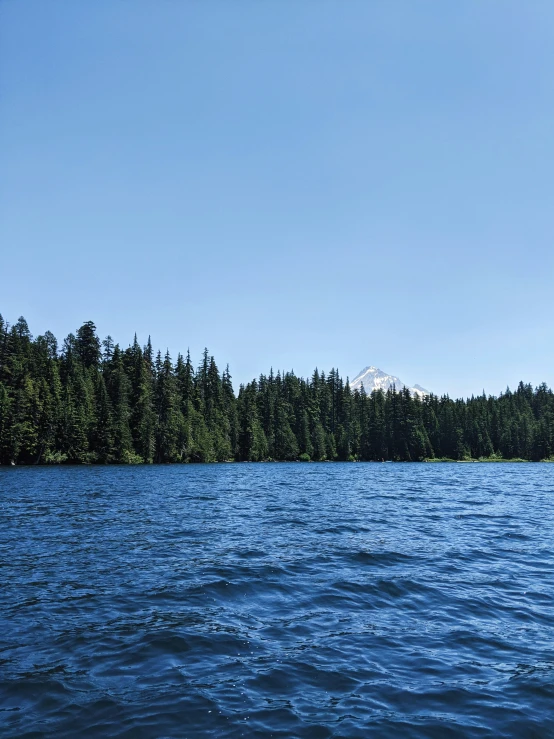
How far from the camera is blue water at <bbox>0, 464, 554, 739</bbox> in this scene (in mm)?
8023

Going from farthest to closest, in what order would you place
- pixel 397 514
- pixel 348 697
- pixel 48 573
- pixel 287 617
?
pixel 397 514, pixel 48 573, pixel 287 617, pixel 348 697

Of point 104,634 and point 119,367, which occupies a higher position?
point 119,367

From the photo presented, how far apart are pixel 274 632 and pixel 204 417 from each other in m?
128

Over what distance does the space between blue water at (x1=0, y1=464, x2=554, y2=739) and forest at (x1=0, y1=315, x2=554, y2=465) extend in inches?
3175

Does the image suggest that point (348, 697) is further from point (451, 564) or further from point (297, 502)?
point (297, 502)

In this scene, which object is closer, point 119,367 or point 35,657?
point 35,657

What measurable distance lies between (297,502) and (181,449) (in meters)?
85.5

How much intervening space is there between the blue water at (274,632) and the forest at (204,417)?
265 feet

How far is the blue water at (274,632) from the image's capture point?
802 centimetres

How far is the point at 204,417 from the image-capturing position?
137375 mm

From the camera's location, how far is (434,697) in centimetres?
865

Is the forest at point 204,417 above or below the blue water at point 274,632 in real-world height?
above

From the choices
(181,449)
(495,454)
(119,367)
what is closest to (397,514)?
(181,449)

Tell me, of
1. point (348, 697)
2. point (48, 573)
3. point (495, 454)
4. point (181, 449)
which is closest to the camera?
point (348, 697)
